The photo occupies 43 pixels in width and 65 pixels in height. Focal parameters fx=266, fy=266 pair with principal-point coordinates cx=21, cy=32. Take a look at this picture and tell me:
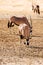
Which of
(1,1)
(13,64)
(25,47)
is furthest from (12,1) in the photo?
(13,64)

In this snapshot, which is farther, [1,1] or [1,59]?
[1,1]

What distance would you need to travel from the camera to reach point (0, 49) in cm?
809

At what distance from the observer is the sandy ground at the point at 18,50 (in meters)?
7.18

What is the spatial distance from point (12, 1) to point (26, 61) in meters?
14.4

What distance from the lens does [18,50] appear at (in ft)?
26.1

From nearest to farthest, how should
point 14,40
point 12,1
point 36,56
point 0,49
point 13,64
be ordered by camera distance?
point 13,64, point 36,56, point 0,49, point 14,40, point 12,1

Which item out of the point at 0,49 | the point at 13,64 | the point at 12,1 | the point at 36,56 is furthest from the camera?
the point at 12,1

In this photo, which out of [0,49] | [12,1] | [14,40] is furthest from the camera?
[12,1]

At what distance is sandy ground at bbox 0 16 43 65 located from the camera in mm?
7176

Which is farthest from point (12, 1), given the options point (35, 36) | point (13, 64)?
point (13, 64)

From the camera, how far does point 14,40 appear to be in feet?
29.7

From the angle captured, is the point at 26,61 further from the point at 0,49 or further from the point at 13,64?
the point at 0,49

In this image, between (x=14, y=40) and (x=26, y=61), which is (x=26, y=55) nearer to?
(x=26, y=61)

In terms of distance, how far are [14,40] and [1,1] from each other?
12740mm
